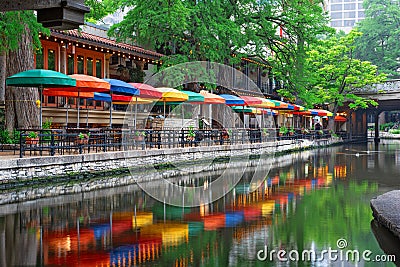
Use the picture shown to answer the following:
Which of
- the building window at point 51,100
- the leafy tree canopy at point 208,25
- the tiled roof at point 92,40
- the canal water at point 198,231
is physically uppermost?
the leafy tree canopy at point 208,25

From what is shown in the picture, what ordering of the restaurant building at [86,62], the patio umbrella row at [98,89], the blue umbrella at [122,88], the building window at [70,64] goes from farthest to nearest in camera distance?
1. the building window at [70,64]
2. the restaurant building at [86,62]
3. the blue umbrella at [122,88]
4. the patio umbrella row at [98,89]

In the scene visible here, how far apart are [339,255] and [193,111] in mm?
23662

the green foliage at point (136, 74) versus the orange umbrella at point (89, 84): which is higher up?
the green foliage at point (136, 74)

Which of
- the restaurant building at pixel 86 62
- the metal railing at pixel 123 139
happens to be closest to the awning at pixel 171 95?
the metal railing at pixel 123 139

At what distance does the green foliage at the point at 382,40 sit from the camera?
71250 mm

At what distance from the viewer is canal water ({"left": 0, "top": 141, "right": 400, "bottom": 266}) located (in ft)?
28.8

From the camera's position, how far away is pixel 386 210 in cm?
1098

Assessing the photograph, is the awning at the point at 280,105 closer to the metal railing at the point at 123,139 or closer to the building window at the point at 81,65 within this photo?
the metal railing at the point at 123,139

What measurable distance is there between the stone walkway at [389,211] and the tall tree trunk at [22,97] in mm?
12249

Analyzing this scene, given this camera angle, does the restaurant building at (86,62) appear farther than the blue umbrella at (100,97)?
No

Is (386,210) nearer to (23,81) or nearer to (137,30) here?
(23,81)

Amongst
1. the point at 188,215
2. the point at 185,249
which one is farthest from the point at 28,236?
the point at 188,215

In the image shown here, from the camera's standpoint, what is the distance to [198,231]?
433 inches

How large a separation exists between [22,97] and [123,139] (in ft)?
13.2
